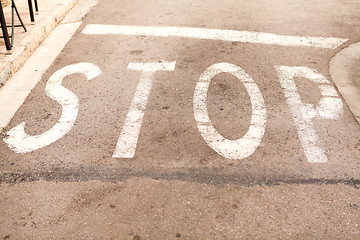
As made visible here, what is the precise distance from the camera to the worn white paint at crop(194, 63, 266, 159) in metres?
3.95

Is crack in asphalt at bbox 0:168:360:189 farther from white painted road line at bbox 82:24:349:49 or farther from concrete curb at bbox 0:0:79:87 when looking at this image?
white painted road line at bbox 82:24:349:49

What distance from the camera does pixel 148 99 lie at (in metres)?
4.81

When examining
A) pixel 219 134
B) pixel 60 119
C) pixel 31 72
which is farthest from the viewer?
pixel 31 72

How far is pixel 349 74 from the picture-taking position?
5555 mm

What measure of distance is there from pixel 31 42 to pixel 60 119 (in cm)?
230

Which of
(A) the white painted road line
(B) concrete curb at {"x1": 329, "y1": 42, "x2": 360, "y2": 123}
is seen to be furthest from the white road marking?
(B) concrete curb at {"x1": 329, "y1": 42, "x2": 360, "y2": 123}

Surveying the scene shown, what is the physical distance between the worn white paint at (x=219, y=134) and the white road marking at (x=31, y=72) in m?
2.25

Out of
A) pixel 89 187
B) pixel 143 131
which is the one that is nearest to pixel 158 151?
pixel 143 131

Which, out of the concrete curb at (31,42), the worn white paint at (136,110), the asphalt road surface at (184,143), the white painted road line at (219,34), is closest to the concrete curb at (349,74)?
the asphalt road surface at (184,143)

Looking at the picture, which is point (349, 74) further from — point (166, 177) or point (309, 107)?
point (166, 177)

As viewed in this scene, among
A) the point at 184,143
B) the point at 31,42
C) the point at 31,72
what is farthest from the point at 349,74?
the point at 31,42

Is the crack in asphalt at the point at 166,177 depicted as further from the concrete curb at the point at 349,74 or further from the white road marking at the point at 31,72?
the concrete curb at the point at 349,74

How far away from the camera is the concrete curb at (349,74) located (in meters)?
4.89

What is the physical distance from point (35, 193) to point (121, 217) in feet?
2.86
